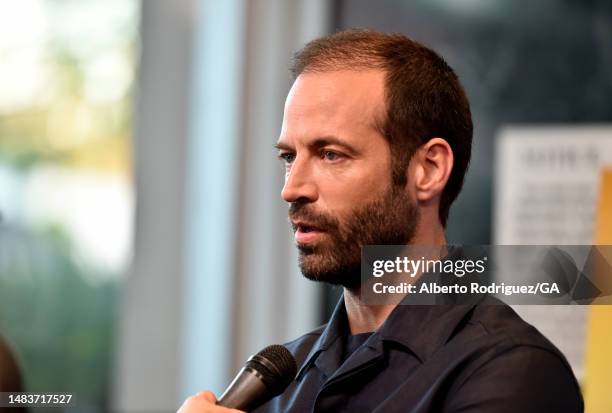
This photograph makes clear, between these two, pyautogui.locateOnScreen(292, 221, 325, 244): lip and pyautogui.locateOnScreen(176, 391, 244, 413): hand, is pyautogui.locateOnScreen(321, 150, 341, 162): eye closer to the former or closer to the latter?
pyautogui.locateOnScreen(292, 221, 325, 244): lip

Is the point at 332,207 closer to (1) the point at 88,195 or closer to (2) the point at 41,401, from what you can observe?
(2) the point at 41,401

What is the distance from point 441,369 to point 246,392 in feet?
0.94

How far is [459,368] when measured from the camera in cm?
140

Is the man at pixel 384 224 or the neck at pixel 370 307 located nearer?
the man at pixel 384 224

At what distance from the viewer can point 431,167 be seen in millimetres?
1648

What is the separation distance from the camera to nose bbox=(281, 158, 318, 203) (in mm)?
1540

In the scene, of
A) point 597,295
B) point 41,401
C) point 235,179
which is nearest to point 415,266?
point 597,295

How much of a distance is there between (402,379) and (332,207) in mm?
295

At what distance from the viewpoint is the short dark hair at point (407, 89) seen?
1.62 meters

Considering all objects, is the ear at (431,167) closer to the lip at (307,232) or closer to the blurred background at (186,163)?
the lip at (307,232)

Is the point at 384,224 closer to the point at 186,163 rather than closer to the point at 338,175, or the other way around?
the point at 338,175

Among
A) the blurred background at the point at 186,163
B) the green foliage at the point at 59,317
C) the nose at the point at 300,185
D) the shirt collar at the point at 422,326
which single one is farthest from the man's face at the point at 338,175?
the green foliage at the point at 59,317

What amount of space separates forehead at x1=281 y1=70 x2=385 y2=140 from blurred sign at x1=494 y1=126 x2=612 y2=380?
64.9 inches

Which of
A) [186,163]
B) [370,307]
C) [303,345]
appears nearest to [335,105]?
[370,307]
